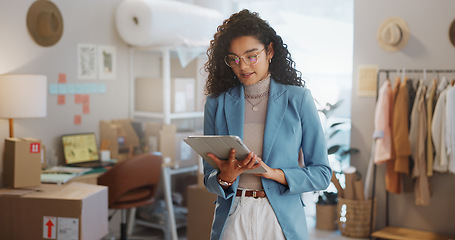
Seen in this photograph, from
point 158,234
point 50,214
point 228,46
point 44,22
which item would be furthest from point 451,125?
point 44,22

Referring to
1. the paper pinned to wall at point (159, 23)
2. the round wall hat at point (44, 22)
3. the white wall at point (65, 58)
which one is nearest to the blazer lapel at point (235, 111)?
the white wall at point (65, 58)

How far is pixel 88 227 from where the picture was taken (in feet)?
9.68

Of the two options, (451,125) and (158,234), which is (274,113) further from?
(158,234)

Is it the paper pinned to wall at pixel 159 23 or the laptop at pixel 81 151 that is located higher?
the paper pinned to wall at pixel 159 23

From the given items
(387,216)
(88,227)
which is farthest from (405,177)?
(88,227)

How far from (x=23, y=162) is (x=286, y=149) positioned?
2.10 metres

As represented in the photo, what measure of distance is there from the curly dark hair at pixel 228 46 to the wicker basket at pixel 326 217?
343cm

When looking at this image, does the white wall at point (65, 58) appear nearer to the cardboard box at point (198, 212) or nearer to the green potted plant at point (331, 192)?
the cardboard box at point (198, 212)

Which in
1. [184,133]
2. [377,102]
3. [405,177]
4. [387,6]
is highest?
[387,6]

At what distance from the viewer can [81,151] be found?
4262 mm

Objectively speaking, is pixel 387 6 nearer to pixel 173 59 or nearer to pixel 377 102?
pixel 377 102

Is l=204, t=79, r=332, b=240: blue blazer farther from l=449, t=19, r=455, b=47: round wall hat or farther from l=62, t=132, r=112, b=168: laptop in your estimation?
l=449, t=19, r=455, b=47: round wall hat

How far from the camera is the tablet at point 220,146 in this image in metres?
1.36

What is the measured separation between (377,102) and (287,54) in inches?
124
